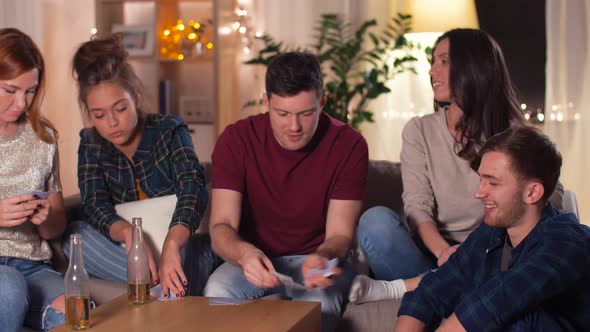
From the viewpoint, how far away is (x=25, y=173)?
266cm

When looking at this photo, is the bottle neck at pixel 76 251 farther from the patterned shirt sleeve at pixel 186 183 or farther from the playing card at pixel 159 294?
the patterned shirt sleeve at pixel 186 183

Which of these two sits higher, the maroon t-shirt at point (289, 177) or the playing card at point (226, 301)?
the maroon t-shirt at point (289, 177)

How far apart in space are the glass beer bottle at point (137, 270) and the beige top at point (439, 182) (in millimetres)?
1009

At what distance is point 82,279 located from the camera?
6.79 ft

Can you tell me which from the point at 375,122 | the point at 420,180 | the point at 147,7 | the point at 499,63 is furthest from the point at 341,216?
the point at 147,7

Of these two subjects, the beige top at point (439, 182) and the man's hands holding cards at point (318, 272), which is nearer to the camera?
the man's hands holding cards at point (318, 272)

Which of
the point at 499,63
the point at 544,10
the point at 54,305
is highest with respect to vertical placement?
the point at 544,10

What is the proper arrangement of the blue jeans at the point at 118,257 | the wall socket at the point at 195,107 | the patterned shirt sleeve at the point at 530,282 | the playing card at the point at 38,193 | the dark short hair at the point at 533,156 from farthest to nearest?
the wall socket at the point at 195,107, the blue jeans at the point at 118,257, the playing card at the point at 38,193, the dark short hair at the point at 533,156, the patterned shirt sleeve at the point at 530,282

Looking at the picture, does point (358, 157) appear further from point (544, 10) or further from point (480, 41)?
point (544, 10)

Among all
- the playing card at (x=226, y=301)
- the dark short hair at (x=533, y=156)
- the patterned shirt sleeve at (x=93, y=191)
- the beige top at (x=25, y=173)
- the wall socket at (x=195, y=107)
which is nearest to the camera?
the dark short hair at (x=533, y=156)

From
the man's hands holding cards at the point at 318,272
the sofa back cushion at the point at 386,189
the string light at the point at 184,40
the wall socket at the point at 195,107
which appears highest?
the string light at the point at 184,40

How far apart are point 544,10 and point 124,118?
2984mm

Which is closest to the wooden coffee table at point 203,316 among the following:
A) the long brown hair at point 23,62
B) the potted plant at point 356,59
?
the long brown hair at point 23,62

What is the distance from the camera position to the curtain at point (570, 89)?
15.1 feet
